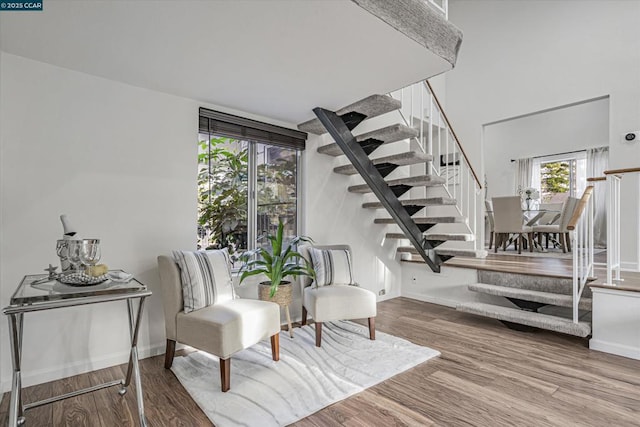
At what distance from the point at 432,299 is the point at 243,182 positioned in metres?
2.77

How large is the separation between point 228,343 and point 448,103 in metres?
5.72

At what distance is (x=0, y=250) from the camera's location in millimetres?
2102

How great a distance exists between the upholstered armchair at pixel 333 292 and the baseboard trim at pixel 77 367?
1.26 meters

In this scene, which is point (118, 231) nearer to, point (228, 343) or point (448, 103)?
point (228, 343)

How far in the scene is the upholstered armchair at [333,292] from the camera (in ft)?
9.14

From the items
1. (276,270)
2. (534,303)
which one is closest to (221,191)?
(276,270)

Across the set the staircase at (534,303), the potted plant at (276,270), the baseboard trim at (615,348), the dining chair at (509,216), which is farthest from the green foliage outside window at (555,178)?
the potted plant at (276,270)

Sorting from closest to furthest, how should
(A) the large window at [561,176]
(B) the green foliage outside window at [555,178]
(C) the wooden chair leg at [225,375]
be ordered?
(C) the wooden chair leg at [225,375] → (A) the large window at [561,176] → (B) the green foliage outside window at [555,178]

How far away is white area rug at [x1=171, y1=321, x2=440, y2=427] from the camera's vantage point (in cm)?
185

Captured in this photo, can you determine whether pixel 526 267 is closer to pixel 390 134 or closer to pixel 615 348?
pixel 615 348

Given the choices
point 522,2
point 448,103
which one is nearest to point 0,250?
point 448,103

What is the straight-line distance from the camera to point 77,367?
2330mm

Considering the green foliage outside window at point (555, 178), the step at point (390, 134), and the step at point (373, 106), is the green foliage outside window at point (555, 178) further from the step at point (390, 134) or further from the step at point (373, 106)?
the step at point (373, 106)

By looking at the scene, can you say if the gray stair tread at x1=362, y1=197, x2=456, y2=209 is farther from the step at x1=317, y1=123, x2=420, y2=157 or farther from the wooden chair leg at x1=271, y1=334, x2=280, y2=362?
the wooden chair leg at x1=271, y1=334, x2=280, y2=362
